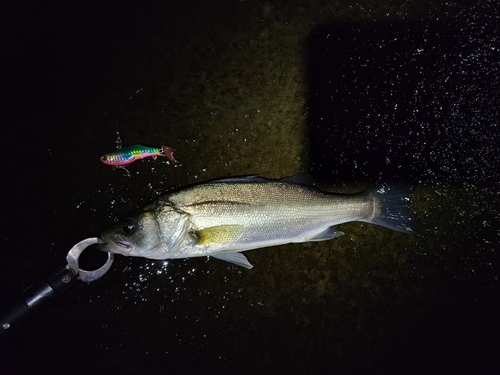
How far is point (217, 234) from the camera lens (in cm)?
240

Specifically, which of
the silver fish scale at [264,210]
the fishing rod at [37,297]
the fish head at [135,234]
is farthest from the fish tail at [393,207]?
the fishing rod at [37,297]

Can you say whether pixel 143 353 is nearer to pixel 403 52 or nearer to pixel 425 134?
pixel 425 134

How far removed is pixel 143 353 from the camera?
272cm

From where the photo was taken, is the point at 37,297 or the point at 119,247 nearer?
the point at 37,297

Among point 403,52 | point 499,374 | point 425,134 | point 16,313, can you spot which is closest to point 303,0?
point 403,52

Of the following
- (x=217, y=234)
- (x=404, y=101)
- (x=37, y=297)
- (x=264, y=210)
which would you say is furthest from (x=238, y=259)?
(x=404, y=101)

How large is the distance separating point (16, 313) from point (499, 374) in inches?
151

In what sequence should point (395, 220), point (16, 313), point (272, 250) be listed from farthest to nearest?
point (272, 250) → point (395, 220) → point (16, 313)

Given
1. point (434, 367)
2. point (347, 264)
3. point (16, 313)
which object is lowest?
point (434, 367)

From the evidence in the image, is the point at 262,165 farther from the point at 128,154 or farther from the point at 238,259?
the point at 128,154

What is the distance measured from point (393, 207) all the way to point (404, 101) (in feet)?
3.13

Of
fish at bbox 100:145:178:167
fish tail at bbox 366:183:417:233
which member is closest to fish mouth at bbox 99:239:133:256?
fish at bbox 100:145:178:167

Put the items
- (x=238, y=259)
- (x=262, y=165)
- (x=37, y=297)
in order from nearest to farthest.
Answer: (x=37, y=297) → (x=238, y=259) → (x=262, y=165)

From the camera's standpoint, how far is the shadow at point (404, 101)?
285 cm
